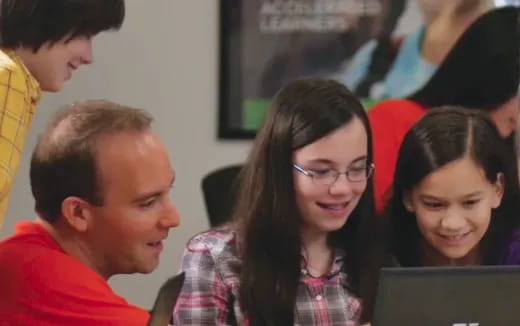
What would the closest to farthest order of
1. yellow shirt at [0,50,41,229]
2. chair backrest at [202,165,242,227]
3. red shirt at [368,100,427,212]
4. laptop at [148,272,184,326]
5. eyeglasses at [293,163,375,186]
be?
laptop at [148,272,184,326], yellow shirt at [0,50,41,229], eyeglasses at [293,163,375,186], red shirt at [368,100,427,212], chair backrest at [202,165,242,227]

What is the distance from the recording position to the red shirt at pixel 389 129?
6.97ft

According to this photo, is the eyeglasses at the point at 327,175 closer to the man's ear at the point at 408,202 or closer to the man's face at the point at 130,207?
the man's ear at the point at 408,202

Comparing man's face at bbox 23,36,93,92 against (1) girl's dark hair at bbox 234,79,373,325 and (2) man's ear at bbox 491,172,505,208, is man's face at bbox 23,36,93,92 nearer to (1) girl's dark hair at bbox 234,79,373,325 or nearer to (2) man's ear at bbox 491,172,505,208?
(1) girl's dark hair at bbox 234,79,373,325

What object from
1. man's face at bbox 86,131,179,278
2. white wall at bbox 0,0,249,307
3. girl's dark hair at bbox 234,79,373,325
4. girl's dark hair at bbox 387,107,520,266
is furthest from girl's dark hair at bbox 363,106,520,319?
white wall at bbox 0,0,249,307

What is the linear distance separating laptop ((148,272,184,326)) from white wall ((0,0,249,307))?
1.91 m

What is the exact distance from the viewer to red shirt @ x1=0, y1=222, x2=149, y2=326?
117cm

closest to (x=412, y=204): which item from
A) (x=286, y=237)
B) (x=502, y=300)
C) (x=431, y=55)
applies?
(x=286, y=237)

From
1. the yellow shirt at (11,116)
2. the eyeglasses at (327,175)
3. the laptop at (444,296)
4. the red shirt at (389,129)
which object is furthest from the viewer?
the red shirt at (389,129)

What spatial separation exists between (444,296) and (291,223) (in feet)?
1.43

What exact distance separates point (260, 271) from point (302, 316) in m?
0.11

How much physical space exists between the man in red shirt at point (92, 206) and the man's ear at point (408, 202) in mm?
567

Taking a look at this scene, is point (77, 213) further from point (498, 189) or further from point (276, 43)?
point (276, 43)

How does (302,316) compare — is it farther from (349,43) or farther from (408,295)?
(349,43)

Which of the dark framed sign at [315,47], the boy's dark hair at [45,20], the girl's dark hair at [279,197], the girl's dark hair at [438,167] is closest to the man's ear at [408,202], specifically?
the girl's dark hair at [438,167]
